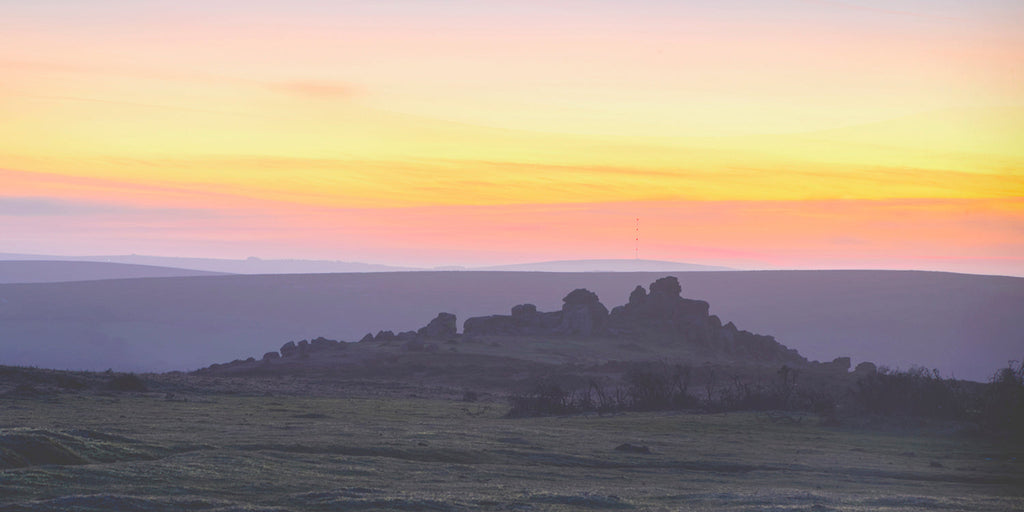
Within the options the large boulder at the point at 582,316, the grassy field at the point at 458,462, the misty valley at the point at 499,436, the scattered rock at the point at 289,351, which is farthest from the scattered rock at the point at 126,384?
the large boulder at the point at 582,316

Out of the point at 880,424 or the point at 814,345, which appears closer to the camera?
the point at 880,424

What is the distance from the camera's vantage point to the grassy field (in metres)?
21.7

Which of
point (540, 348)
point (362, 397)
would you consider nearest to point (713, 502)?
point (362, 397)

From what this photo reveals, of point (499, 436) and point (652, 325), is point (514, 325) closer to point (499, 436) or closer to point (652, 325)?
point (652, 325)

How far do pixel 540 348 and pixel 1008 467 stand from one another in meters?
51.0

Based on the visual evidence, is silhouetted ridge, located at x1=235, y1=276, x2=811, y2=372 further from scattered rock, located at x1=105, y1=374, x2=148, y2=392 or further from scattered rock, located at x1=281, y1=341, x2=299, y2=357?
scattered rock, located at x1=105, y1=374, x2=148, y2=392

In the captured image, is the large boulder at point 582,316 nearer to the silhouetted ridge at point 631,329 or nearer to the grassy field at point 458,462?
the silhouetted ridge at point 631,329

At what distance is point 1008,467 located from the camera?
33031mm

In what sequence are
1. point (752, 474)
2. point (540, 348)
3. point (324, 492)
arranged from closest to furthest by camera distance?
point (324, 492)
point (752, 474)
point (540, 348)

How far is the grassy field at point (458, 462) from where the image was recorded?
2172 centimetres

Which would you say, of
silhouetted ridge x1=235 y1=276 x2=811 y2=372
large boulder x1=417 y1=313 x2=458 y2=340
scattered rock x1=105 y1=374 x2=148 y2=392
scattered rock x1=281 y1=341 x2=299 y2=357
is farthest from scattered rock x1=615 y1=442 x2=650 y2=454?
large boulder x1=417 y1=313 x2=458 y2=340

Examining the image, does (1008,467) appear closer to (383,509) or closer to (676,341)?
(383,509)

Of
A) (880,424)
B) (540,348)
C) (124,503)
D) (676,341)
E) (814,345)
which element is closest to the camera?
(124,503)

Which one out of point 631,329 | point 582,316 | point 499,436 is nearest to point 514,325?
point 582,316
